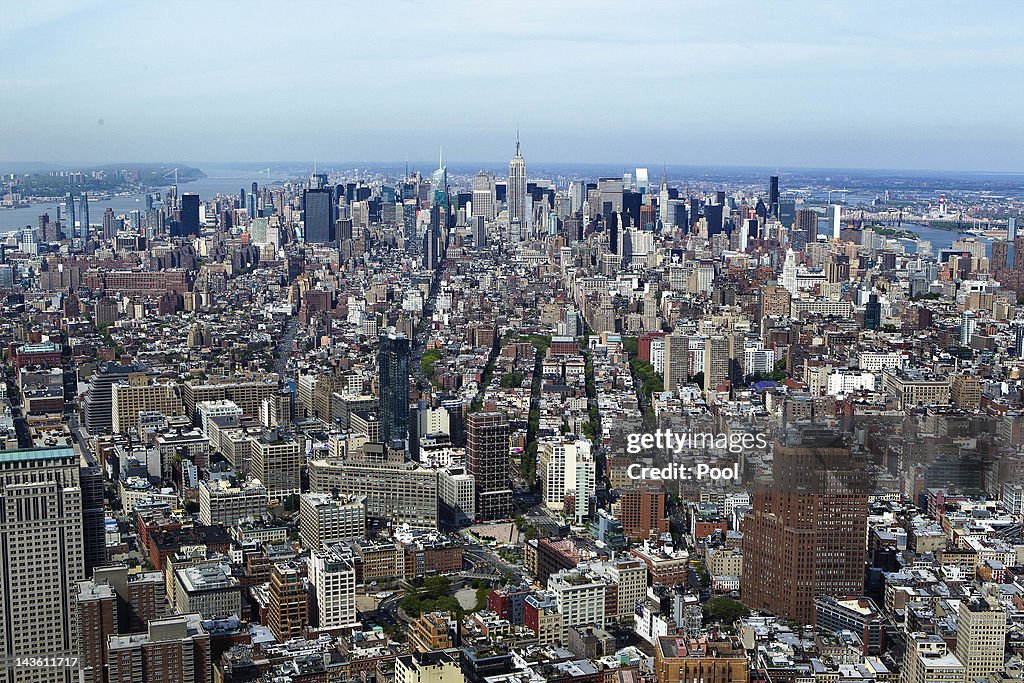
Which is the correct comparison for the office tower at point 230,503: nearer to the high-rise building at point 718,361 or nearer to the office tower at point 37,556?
the office tower at point 37,556

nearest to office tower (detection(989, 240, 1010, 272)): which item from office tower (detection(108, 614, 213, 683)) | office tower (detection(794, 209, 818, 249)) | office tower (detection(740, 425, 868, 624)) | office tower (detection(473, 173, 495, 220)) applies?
office tower (detection(794, 209, 818, 249))

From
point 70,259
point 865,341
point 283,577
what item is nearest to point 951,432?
point 865,341

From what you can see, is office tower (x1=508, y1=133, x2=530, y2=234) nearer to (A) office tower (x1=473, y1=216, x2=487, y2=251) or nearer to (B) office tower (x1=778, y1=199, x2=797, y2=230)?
(A) office tower (x1=473, y1=216, x2=487, y2=251)

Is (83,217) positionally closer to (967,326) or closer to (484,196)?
(484,196)

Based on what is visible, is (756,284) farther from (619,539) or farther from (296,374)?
(619,539)

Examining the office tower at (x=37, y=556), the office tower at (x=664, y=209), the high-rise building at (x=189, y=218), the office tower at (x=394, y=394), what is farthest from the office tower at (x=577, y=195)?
the office tower at (x=37, y=556)

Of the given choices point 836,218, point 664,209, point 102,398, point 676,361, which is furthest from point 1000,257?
point 102,398

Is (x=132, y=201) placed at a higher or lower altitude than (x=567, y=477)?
higher
